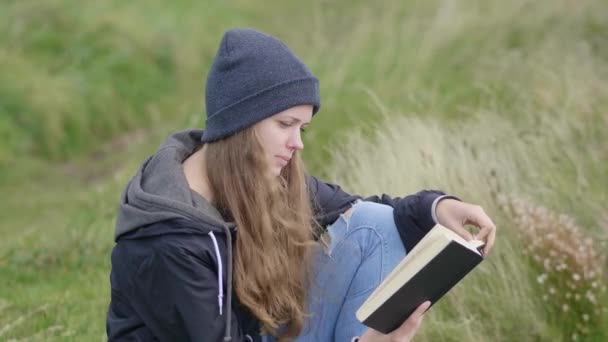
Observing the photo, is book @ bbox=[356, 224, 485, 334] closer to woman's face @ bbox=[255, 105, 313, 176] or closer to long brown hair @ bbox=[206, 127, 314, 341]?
long brown hair @ bbox=[206, 127, 314, 341]

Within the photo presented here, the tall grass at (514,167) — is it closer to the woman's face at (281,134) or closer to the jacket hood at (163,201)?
the woman's face at (281,134)

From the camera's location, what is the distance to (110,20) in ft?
28.4

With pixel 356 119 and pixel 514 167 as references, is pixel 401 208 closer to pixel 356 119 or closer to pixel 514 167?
pixel 514 167

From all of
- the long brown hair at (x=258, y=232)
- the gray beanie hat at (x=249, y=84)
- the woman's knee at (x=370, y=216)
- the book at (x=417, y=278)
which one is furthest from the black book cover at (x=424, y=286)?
the gray beanie hat at (x=249, y=84)

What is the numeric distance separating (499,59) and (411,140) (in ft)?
6.80

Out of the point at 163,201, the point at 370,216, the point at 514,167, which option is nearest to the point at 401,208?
the point at 370,216

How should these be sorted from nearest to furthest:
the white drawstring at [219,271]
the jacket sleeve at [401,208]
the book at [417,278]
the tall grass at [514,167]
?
→ the book at [417,278], the white drawstring at [219,271], the jacket sleeve at [401,208], the tall grass at [514,167]

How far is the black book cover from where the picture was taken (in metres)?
2.41

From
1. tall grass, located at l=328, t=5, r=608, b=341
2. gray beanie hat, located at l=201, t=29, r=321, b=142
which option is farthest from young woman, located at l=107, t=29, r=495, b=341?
tall grass, located at l=328, t=5, r=608, b=341

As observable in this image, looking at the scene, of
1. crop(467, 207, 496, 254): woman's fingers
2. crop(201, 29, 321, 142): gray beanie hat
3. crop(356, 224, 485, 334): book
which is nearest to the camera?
crop(356, 224, 485, 334): book

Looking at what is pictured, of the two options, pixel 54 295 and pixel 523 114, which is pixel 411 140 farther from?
pixel 54 295

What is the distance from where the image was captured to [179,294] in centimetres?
246

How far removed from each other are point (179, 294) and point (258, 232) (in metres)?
Answer: 0.32

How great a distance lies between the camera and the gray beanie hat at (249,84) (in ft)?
8.56
